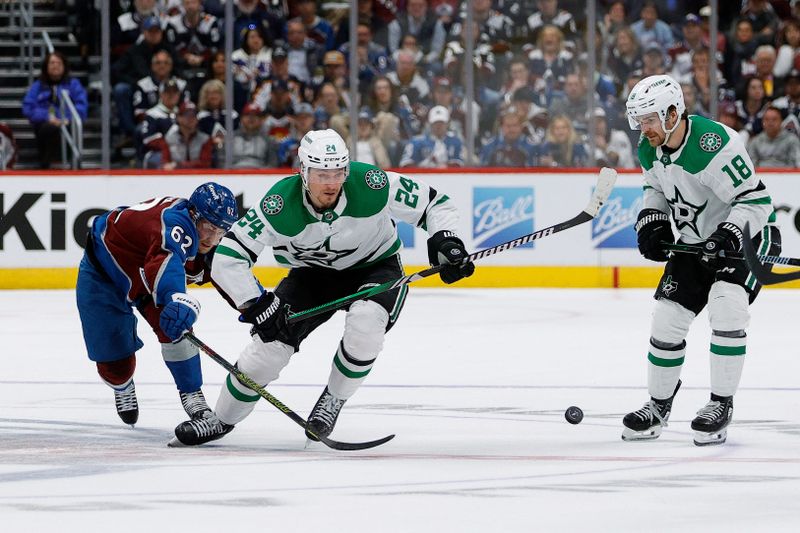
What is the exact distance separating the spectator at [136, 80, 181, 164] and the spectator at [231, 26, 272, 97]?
1.60 ft

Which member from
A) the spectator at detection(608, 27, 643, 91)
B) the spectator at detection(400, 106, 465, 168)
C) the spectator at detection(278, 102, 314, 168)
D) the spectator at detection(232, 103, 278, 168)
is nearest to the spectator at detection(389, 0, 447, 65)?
the spectator at detection(400, 106, 465, 168)

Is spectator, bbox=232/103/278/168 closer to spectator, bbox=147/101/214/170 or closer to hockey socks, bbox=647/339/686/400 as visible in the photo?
spectator, bbox=147/101/214/170

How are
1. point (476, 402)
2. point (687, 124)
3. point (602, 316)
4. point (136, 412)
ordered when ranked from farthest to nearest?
1. point (602, 316)
2. point (476, 402)
3. point (136, 412)
4. point (687, 124)

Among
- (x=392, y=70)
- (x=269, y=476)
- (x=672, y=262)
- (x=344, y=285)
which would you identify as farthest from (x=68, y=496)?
(x=392, y=70)

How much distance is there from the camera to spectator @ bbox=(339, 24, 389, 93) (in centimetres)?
1158

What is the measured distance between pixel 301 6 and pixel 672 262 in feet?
23.8

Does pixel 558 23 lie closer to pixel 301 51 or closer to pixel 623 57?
pixel 623 57

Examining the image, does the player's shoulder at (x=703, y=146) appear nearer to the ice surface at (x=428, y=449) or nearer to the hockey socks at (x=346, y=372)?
the ice surface at (x=428, y=449)

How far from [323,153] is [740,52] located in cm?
782

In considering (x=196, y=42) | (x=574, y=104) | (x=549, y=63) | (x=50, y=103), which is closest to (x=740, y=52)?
(x=574, y=104)

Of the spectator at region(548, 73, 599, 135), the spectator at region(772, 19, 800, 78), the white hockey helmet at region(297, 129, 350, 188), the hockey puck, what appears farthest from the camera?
the spectator at region(772, 19, 800, 78)

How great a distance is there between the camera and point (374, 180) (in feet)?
16.4

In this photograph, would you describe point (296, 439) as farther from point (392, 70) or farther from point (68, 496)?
point (392, 70)

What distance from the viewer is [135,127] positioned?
1173 centimetres
